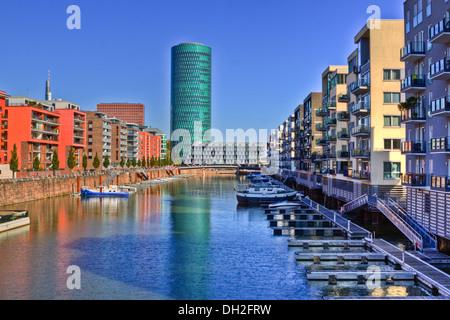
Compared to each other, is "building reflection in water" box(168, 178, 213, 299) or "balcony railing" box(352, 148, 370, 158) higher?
"balcony railing" box(352, 148, 370, 158)

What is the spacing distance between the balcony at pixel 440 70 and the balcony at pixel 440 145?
17.1ft

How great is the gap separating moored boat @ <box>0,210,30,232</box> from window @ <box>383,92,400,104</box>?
49.3 metres

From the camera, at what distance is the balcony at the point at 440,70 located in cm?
3678

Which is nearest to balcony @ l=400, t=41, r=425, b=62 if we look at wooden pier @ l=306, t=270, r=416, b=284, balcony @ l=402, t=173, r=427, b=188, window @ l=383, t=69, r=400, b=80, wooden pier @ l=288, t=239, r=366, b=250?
balcony @ l=402, t=173, r=427, b=188

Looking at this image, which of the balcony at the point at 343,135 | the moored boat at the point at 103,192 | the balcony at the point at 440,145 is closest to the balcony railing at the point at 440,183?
the balcony at the point at 440,145

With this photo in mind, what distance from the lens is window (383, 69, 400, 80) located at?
59750 mm

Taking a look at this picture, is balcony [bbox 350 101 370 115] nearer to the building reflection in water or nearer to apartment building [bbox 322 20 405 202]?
apartment building [bbox 322 20 405 202]

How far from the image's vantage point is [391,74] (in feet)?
196

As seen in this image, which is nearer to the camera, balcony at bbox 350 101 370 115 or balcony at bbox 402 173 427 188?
balcony at bbox 402 173 427 188

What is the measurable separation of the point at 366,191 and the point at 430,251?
2285 centimetres

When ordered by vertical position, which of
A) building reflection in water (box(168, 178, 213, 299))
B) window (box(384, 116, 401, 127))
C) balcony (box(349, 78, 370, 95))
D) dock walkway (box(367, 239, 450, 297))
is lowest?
building reflection in water (box(168, 178, 213, 299))
